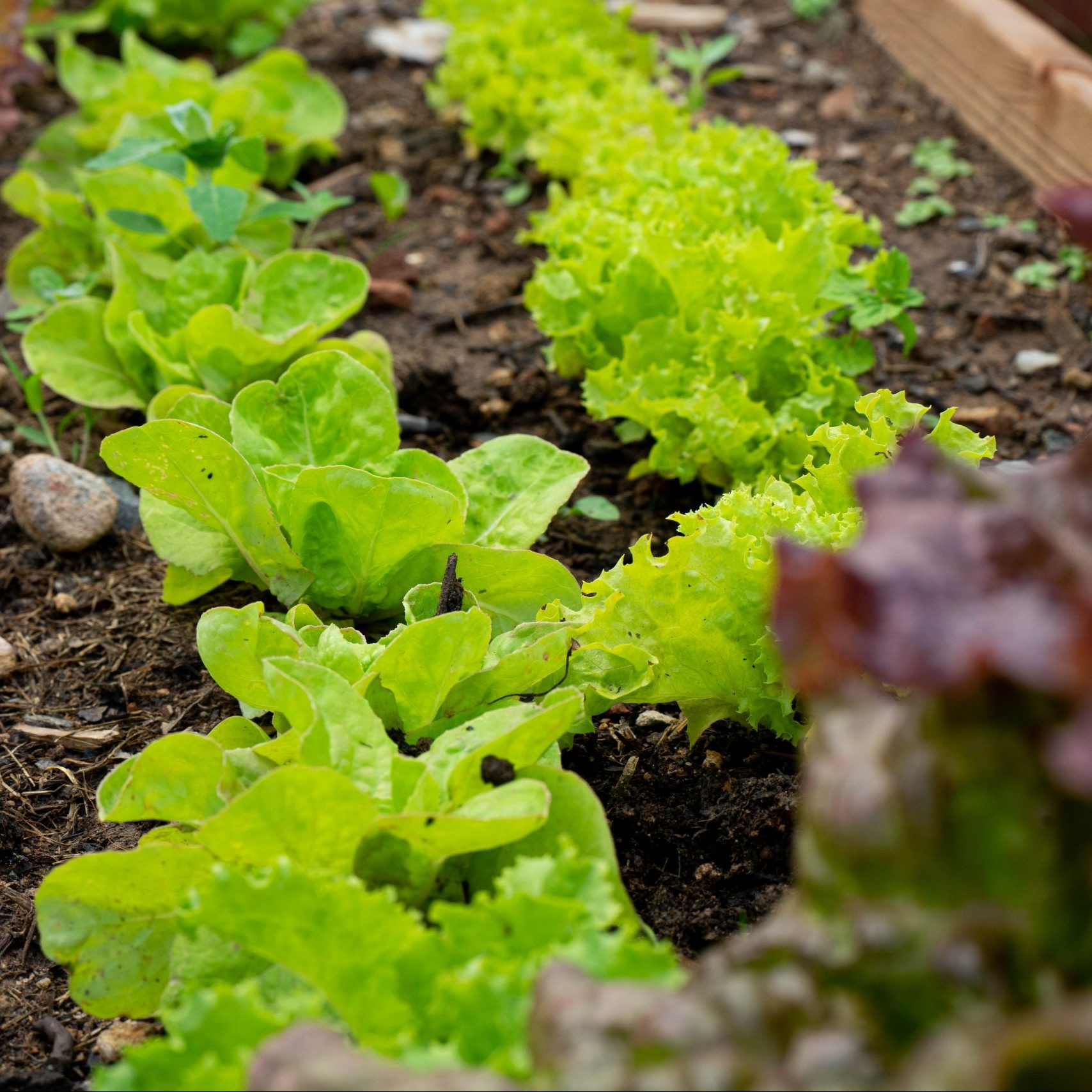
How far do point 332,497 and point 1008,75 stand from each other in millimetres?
3340

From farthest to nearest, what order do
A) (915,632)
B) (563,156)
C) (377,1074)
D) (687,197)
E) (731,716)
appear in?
(563,156) → (687,197) → (731,716) → (377,1074) → (915,632)

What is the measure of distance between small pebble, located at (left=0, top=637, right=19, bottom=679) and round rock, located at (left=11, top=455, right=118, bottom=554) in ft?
1.15

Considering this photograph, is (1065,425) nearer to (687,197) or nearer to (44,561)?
(687,197)

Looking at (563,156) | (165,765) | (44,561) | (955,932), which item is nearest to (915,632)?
(955,932)

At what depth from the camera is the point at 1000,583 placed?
0.98 meters

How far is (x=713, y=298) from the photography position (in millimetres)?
2936

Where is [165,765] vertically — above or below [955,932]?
below

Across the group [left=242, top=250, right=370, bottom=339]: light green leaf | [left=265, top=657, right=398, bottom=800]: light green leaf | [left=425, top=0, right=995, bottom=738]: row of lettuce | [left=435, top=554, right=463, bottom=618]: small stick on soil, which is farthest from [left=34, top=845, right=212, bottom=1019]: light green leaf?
[left=242, top=250, right=370, bottom=339]: light green leaf

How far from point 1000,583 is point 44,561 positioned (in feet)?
8.07

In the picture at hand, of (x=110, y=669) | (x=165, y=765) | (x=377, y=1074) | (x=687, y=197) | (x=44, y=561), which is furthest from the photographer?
(x=687, y=197)

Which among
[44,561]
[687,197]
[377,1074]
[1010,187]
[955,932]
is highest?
[955,932]

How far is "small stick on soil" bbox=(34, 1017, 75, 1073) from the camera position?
1785mm

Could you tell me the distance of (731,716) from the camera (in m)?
2.21

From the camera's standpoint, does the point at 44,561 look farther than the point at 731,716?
Yes
